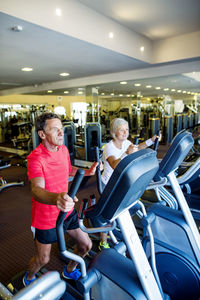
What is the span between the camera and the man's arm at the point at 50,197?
879 mm

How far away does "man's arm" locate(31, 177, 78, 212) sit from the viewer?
2.88 ft

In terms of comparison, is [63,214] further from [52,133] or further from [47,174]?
[52,133]

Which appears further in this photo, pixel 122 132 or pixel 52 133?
pixel 122 132

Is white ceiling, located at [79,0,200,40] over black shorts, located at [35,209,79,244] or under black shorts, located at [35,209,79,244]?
over

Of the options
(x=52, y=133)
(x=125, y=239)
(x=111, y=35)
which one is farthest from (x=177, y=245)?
(x=111, y=35)

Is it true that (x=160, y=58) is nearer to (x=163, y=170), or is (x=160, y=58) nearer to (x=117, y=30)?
(x=117, y=30)

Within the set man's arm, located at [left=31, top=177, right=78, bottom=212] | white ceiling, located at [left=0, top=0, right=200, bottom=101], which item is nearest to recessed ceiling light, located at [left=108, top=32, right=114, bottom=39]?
white ceiling, located at [left=0, top=0, right=200, bottom=101]

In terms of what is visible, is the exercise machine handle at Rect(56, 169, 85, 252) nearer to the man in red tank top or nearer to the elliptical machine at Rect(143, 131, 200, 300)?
the man in red tank top

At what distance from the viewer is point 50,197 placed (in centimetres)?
109

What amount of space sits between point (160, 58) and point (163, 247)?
3997 mm

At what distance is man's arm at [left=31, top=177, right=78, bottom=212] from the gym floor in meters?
1.17

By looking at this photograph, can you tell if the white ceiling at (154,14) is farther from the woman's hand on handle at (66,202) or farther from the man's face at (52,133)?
the woman's hand on handle at (66,202)

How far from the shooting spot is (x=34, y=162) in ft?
4.44

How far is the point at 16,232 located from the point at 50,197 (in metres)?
Answer: 1.94
